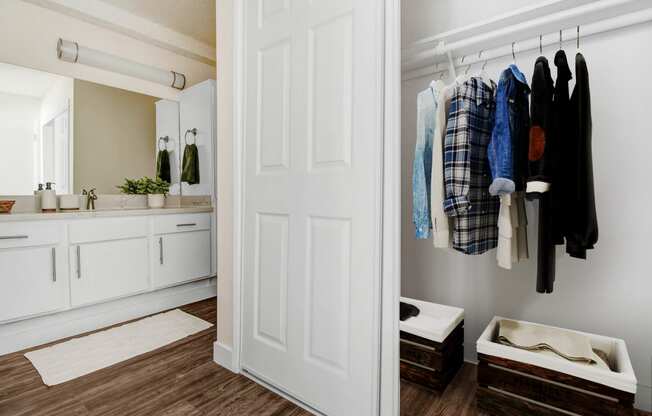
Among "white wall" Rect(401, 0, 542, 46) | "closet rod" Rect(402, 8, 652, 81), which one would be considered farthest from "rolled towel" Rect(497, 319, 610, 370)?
"white wall" Rect(401, 0, 542, 46)

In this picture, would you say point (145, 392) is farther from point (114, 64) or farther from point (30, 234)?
point (114, 64)

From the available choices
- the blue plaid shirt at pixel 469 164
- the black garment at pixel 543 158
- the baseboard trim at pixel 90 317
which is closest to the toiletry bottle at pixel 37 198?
the baseboard trim at pixel 90 317

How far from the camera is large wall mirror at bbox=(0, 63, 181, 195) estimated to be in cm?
248

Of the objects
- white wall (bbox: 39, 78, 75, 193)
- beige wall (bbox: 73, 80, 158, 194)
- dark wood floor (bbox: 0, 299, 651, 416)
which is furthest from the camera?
beige wall (bbox: 73, 80, 158, 194)

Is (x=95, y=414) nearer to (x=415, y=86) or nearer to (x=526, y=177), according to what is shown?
(x=526, y=177)

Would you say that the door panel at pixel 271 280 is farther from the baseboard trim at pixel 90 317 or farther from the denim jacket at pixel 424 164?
the baseboard trim at pixel 90 317

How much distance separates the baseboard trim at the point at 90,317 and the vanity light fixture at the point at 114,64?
197cm

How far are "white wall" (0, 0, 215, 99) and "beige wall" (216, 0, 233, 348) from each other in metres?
1.63

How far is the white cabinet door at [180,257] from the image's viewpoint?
2.80m

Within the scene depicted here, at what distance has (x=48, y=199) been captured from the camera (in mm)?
2514

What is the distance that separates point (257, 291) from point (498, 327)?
4.05 feet

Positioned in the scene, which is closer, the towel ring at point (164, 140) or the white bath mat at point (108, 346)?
the white bath mat at point (108, 346)

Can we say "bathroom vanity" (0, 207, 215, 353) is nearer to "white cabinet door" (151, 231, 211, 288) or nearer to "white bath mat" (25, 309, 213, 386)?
"white cabinet door" (151, 231, 211, 288)

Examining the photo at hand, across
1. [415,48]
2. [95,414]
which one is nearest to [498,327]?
[415,48]
